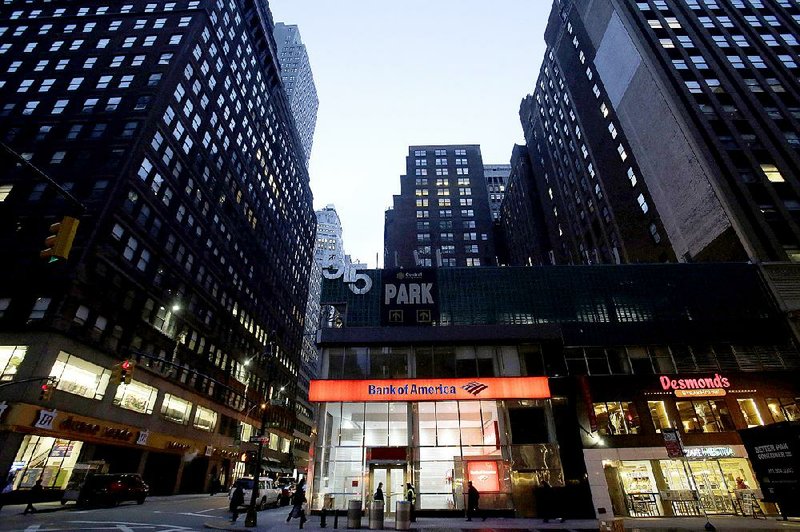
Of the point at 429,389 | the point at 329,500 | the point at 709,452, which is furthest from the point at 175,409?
the point at 709,452

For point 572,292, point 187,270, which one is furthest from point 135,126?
point 572,292

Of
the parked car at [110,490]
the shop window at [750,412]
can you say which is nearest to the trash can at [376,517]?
the parked car at [110,490]

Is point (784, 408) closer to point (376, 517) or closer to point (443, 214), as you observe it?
point (376, 517)

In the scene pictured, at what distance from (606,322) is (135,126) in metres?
47.4

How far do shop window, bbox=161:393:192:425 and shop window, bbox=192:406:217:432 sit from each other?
208 cm

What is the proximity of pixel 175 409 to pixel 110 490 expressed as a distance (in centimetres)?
1965

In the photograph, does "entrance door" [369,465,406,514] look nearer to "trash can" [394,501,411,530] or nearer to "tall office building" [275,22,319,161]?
"trash can" [394,501,411,530]

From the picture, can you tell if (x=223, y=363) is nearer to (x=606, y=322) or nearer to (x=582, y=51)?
(x=606, y=322)

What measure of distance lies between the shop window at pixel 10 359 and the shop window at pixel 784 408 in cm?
5171

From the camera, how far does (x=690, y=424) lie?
89.0ft

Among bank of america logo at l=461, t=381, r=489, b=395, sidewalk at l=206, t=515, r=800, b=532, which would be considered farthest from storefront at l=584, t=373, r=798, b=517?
bank of america logo at l=461, t=381, r=489, b=395

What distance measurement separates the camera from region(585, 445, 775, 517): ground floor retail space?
78.4 ft

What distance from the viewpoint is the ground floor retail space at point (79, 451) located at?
26.8m

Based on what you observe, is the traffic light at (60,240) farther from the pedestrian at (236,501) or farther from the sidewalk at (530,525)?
the pedestrian at (236,501)
